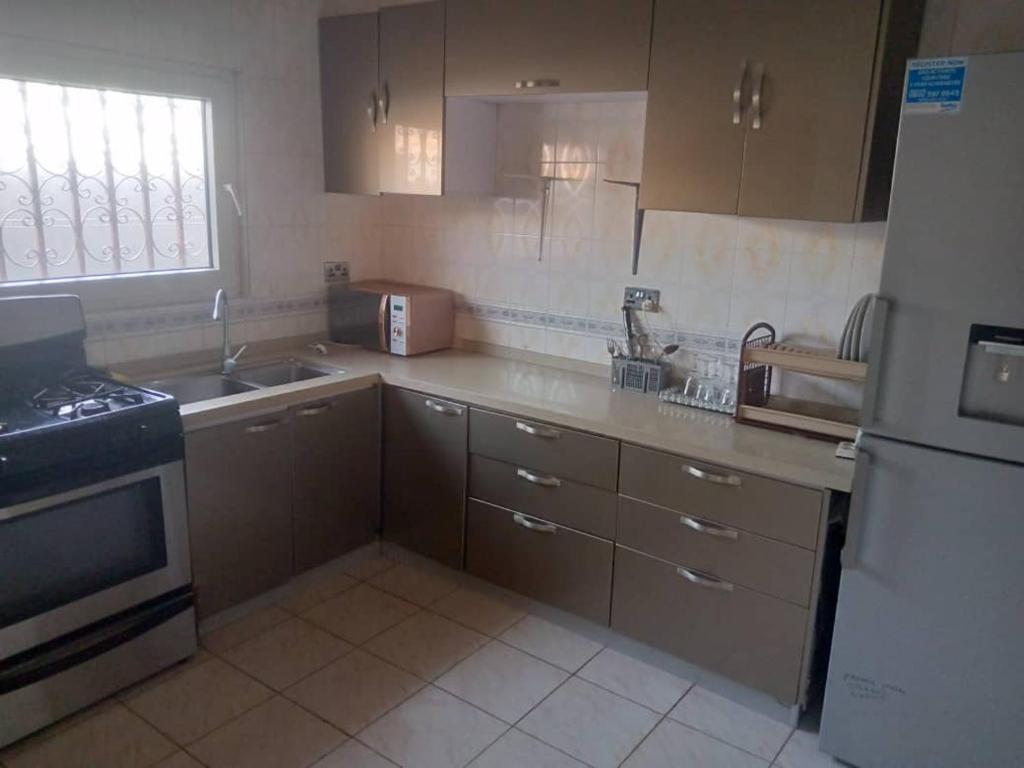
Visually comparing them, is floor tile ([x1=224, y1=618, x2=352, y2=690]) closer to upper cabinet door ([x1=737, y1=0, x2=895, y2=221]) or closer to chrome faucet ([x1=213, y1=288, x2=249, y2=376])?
chrome faucet ([x1=213, y1=288, x2=249, y2=376])

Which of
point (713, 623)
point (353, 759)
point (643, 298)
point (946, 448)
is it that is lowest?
point (353, 759)

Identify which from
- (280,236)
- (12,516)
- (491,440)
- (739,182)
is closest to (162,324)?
(280,236)

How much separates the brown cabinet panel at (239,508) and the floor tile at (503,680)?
76cm

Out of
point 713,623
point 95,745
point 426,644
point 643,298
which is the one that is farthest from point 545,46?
point 95,745

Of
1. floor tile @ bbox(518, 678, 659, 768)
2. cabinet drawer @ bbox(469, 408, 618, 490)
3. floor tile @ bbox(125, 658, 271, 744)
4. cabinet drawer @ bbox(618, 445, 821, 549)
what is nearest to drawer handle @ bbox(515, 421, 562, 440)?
cabinet drawer @ bbox(469, 408, 618, 490)

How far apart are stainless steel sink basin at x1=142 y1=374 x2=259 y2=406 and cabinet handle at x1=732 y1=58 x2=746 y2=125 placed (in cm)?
191

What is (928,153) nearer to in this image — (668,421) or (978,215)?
(978,215)

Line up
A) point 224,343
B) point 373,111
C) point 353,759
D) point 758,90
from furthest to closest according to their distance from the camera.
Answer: point 373,111 → point 224,343 → point 758,90 → point 353,759

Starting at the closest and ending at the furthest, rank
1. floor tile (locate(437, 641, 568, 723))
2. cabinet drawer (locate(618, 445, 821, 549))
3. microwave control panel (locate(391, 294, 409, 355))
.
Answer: cabinet drawer (locate(618, 445, 821, 549)) < floor tile (locate(437, 641, 568, 723)) < microwave control panel (locate(391, 294, 409, 355))

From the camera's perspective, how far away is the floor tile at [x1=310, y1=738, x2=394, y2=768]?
6.88ft

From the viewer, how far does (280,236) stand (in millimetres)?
3248

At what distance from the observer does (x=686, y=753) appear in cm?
218

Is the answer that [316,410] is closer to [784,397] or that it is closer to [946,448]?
[784,397]

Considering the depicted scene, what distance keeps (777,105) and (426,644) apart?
6.60ft
